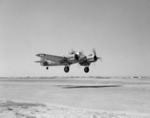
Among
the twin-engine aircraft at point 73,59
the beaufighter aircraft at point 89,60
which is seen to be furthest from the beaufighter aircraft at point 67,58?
the beaufighter aircraft at point 89,60

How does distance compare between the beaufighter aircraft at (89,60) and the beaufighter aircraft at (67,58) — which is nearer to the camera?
the beaufighter aircraft at (67,58)

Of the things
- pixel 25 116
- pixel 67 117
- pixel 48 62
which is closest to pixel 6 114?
pixel 25 116

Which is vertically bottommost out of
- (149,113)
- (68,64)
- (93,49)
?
(149,113)

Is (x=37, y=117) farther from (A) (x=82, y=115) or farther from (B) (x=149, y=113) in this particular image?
(B) (x=149, y=113)

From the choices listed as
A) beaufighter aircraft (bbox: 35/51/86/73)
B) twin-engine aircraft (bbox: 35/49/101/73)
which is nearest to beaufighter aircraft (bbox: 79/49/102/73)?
twin-engine aircraft (bbox: 35/49/101/73)

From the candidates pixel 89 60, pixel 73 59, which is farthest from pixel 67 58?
pixel 89 60

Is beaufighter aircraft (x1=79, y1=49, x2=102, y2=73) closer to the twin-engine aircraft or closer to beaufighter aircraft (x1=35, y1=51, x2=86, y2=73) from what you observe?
the twin-engine aircraft

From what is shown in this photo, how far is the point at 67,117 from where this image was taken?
12570mm

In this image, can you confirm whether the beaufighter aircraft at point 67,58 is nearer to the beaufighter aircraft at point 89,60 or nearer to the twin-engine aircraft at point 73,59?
the twin-engine aircraft at point 73,59

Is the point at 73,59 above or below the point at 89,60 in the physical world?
above

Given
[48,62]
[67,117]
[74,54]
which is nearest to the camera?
[67,117]

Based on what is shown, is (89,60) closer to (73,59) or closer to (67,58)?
(73,59)

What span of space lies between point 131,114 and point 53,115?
5365 mm

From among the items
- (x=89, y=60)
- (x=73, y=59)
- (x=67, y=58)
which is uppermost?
(x=67, y=58)
